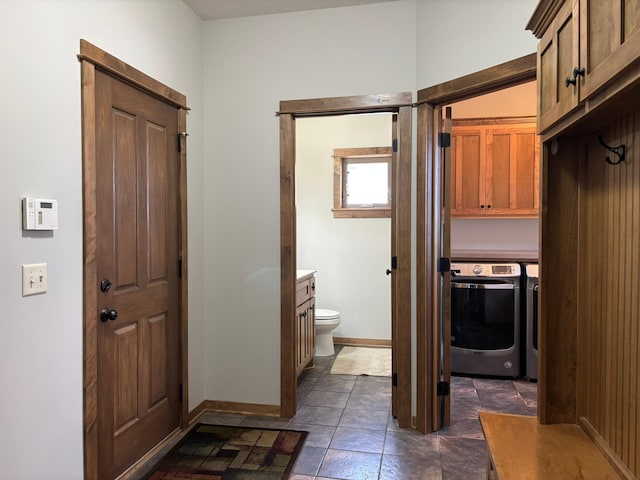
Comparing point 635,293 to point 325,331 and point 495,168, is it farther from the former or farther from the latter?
point 325,331

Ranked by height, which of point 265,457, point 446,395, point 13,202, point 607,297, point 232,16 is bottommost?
point 265,457

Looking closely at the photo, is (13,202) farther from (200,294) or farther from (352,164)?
(352,164)

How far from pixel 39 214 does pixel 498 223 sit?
3.90 m

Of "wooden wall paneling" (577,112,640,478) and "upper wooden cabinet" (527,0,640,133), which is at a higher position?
"upper wooden cabinet" (527,0,640,133)

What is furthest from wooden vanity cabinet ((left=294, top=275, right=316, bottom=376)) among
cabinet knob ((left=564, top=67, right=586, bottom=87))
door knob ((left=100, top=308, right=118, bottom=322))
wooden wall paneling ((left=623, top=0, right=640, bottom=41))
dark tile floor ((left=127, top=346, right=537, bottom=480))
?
wooden wall paneling ((left=623, top=0, right=640, bottom=41))

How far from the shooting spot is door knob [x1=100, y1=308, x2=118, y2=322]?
2.04 m

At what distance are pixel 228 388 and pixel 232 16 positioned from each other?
2543mm

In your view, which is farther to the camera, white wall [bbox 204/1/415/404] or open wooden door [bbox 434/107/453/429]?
white wall [bbox 204/1/415/404]

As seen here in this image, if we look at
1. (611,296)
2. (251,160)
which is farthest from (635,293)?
(251,160)

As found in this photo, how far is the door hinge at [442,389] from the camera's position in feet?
8.96

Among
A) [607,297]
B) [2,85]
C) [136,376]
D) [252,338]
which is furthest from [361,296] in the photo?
[2,85]

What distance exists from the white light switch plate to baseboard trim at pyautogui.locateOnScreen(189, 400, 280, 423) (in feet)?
5.07

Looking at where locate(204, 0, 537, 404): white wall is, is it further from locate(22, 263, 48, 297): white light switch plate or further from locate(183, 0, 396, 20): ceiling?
locate(22, 263, 48, 297): white light switch plate

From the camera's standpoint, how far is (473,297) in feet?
12.1
